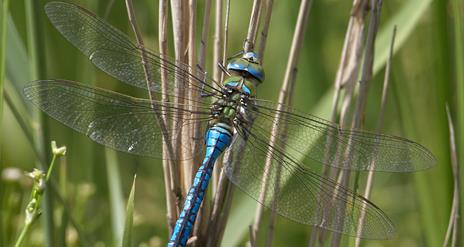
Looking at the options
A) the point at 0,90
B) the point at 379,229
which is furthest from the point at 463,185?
the point at 0,90

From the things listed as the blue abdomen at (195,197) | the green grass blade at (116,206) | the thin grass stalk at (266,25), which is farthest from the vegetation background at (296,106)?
the thin grass stalk at (266,25)

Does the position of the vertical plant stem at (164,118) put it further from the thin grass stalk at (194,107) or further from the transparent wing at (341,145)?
the transparent wing at (341,145)

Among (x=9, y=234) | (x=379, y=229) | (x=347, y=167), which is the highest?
(x=347, y=167)

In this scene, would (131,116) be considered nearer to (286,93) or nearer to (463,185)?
(286,93)

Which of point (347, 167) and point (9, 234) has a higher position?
point (347, 167)

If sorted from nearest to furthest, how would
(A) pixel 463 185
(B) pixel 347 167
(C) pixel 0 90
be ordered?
(C) pixel 0 90 → (B) pixel 347 167 → (A) pixel 463 185

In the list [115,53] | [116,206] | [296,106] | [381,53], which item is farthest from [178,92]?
[296,106]
